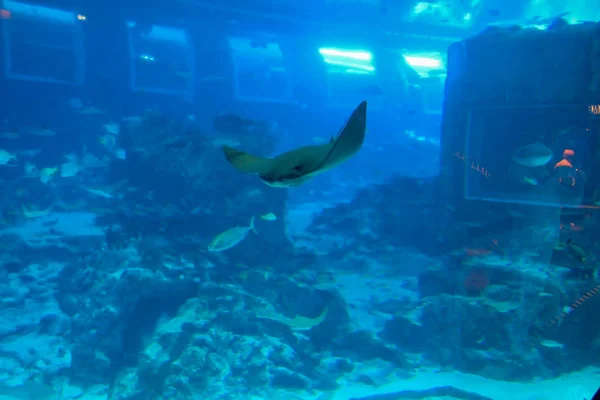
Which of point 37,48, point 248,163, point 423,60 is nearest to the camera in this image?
point 248,163

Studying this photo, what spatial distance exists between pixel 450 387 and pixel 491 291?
2.21 m

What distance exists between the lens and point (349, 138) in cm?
174

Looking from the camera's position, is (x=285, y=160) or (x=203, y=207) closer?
(x=285, y=160)

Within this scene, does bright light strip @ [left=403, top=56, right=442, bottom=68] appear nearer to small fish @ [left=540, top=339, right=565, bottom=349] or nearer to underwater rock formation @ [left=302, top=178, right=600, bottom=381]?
underwater rock formation @ [left=302, top=178, right=600, bottom=381]

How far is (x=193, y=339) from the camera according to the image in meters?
6.47

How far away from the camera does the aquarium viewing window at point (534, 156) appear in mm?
8742

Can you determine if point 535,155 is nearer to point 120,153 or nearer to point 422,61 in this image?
point 120,153

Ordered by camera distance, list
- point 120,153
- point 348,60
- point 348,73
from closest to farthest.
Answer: point 120,153, point 348,60, point 348,73

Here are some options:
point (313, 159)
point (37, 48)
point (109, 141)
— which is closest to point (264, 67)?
point (37, 48)

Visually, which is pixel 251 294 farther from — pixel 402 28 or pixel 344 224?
pixel 402 28

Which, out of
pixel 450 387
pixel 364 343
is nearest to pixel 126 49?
pixel 364 343

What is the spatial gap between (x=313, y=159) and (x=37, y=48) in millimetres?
25837

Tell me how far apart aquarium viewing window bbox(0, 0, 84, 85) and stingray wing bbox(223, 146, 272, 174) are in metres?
21.9

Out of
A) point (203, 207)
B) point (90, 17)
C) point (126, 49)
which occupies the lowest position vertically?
point (203, 207)
